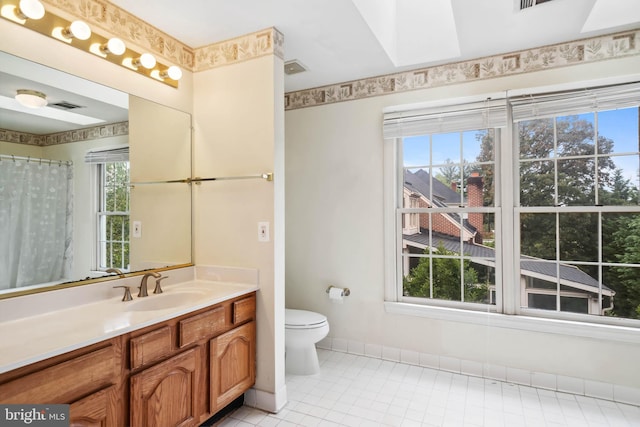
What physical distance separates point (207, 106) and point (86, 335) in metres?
1.65

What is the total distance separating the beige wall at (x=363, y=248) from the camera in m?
2.43

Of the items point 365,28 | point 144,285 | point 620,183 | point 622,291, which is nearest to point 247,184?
point 144,285

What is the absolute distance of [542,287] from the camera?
255 centimetres

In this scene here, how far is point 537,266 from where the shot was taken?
8.39ft

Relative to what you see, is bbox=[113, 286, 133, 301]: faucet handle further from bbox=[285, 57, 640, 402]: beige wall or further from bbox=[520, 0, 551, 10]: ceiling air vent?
bbox=[520, 0, 551, 10]: ceiling air vent

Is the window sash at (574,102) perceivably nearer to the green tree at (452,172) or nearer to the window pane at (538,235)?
the green tree at (452,172)

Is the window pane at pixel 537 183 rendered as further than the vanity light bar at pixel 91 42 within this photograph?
Yes

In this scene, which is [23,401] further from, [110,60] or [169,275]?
[110,60]

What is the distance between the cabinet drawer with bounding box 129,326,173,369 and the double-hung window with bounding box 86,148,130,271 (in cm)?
61

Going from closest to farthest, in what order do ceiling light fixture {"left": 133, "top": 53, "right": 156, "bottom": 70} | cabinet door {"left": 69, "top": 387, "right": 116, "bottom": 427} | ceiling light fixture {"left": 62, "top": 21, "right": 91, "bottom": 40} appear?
cabinet door {"left": 69, "top": 387, "right": 116, "bottom": 427} → ceiling light fixture {"left": 62, "top": 21, "right": 91, "bottom": 40} → ceiling light fixture {"left": 133, "top": 53, "right": 156, "bottom": 70}

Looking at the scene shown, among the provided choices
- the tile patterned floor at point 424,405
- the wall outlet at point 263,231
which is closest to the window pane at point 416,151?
the wall outlet at point 263,231

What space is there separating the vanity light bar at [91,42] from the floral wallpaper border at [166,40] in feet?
0.22

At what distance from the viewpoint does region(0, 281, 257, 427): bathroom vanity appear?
1226mm

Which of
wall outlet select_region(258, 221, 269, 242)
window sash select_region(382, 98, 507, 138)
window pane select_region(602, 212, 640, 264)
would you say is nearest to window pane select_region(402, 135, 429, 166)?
window sash select_region(382, 98, 507, 138)
